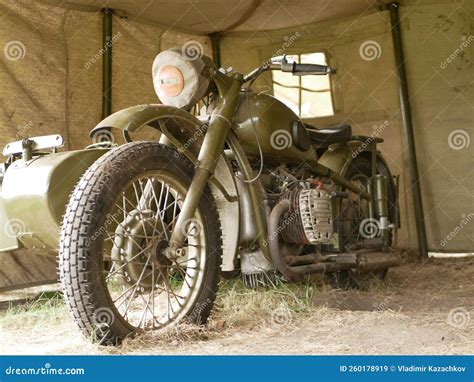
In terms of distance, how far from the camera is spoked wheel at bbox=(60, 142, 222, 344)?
1808 millimetres

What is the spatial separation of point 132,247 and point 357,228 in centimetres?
167

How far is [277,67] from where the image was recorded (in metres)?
2.64

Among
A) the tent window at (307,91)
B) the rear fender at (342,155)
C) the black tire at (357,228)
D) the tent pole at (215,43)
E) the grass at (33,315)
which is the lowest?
the grass at (33,315)

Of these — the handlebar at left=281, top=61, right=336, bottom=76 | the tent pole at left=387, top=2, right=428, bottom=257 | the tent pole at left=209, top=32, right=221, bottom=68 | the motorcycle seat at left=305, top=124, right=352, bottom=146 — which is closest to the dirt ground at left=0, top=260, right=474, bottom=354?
the motorcycle seat at left=305, top=124, right=352, bottom=146

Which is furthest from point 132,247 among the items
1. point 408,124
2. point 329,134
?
point 408,124

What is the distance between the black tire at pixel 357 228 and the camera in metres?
3.17

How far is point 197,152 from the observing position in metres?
2.38

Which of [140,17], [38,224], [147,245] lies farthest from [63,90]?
[147,245]

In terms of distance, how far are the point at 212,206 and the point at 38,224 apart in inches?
29.2

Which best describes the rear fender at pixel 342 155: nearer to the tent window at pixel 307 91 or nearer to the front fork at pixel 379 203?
the front fork at pixel 379 203

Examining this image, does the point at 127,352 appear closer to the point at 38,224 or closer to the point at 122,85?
the point at 38,224

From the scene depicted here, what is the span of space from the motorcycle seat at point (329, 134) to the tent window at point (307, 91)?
1.50 metres

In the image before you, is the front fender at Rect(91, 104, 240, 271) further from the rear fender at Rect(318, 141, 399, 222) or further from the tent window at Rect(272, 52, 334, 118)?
the tent window at Rect(272, 52, 334, 118)

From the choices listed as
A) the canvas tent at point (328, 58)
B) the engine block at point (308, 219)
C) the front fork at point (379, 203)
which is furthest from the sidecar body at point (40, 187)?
the front fork at point (379, 203)
